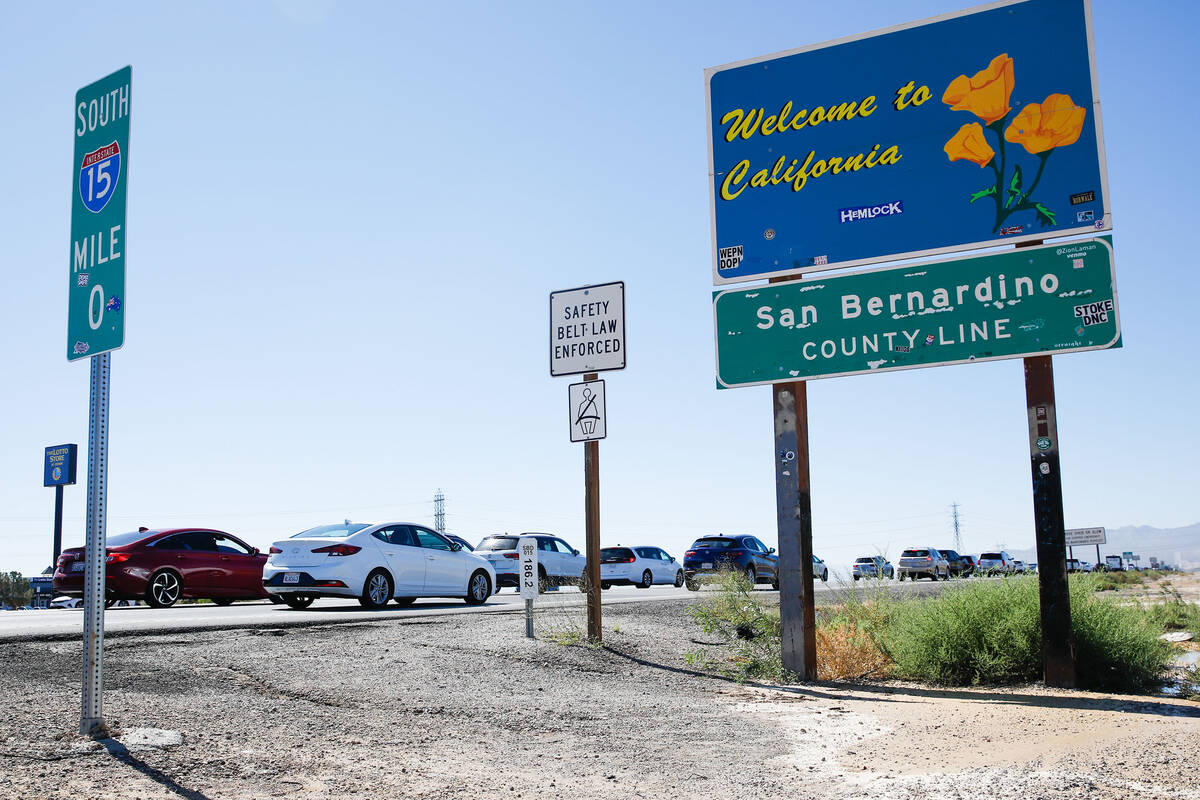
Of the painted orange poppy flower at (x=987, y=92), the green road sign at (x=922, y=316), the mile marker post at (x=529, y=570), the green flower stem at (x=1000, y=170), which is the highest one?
the painted orange poppy flower at (x=987, y=92)

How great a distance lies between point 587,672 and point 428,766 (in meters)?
4.13

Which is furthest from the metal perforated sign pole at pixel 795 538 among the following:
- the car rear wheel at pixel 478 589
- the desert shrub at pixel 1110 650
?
the car rear wheel at pixel 478 589

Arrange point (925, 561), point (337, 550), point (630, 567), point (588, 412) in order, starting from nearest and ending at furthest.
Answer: point (588, 412)
point (337, 550)
point (630, 567)
point (925, 561)

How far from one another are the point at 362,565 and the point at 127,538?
4604 millimetres

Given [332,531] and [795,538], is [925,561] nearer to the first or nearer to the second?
[332,531]

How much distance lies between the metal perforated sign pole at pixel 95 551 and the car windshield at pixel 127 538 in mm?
12460

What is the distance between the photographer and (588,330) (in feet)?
37.7

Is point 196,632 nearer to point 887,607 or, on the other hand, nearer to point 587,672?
point 587,672

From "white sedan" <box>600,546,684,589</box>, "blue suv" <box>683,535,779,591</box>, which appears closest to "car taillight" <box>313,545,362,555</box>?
"blue suv" <box>683,535,779,591</box>

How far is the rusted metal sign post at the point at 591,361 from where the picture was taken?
11.1m

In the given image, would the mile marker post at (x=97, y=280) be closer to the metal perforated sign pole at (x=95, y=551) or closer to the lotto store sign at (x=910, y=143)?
the metal perforated sign pole at (x=95, y=551)

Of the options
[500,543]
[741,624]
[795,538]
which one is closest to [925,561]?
[500,543]

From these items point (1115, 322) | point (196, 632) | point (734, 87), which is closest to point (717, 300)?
point (734, 87)

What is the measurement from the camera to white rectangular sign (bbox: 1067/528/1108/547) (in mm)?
48812
